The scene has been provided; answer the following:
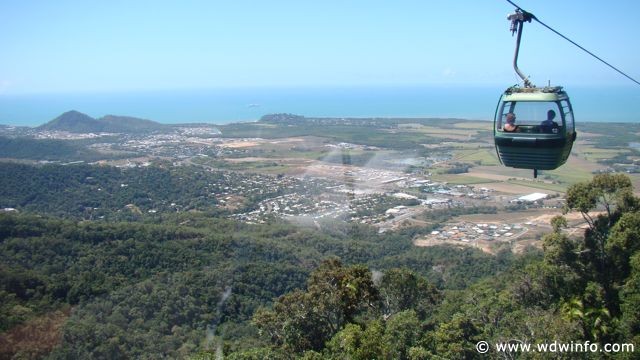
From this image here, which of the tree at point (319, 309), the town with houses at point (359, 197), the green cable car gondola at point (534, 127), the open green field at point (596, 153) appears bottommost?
the town with houses at point (359, 197)

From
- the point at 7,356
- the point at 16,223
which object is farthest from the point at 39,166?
the point at 7,356

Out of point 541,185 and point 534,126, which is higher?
point 534,126

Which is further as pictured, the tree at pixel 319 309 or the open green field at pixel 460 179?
the open green field at pixel 460 179

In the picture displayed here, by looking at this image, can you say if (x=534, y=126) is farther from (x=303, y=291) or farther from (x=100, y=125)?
(x=100, y=125)

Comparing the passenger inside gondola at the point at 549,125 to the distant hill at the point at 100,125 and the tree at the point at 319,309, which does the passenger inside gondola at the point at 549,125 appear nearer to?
the tree at the point at 319,309

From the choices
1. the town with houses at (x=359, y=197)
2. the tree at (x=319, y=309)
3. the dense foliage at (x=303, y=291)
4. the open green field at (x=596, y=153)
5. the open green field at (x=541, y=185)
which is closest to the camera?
the dense foliage at (x=303, y=291)

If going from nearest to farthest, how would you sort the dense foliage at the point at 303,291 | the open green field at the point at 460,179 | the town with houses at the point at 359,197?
the dense foliage at the point at 303,291
the town with houses at the point at 359,197
the open green field at the point at 460,179

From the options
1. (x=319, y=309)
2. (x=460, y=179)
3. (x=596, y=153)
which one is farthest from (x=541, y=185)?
(x=319, y=309)

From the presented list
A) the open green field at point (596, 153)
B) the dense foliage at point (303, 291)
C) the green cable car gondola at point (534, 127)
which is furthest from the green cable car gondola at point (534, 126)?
the open green field at point (596, 153)

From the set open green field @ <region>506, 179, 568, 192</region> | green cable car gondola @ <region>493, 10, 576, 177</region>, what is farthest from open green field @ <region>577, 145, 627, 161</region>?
green cable car gondola @ <region>493, 10, 576, 177</region>
